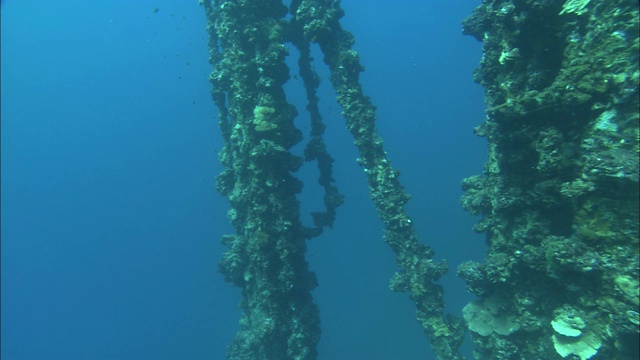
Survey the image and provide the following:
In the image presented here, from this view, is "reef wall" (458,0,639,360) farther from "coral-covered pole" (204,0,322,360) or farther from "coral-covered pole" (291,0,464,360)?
"coral-covered pole" (204,0,322,360)

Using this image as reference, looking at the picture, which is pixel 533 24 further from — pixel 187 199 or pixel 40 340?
pixel 40 340

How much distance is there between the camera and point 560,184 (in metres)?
8.07

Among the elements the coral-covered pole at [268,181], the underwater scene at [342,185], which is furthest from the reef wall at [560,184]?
the coral-covered pole at [268,181]

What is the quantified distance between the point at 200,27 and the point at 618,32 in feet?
341

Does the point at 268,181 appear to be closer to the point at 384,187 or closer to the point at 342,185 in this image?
the point at 384,187

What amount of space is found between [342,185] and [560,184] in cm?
6338

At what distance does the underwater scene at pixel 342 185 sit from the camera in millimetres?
7590

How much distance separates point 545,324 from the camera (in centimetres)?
938

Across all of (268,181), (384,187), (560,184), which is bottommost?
(560,184)

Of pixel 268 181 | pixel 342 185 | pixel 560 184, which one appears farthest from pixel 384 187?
pixel 342 185

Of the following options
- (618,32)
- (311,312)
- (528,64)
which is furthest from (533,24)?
(311,312)

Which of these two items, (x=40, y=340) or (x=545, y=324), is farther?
(x=40, y=340)

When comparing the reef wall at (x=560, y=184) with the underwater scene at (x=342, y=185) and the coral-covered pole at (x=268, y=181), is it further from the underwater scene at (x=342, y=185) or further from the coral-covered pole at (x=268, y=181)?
the coral-covered pole at (x=268, y=181)

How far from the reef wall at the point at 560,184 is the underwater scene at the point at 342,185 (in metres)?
0.04
